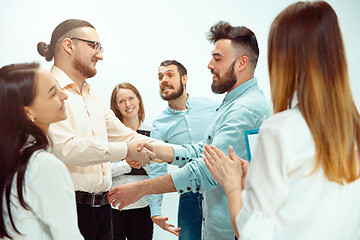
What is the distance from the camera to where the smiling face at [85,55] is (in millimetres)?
2195

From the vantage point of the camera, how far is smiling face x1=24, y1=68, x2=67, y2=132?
137 centimetres

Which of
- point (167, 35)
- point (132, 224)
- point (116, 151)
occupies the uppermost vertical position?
point (167, 35)

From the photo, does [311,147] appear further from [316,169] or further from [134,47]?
[134,47]

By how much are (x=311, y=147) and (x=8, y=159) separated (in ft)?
3.07

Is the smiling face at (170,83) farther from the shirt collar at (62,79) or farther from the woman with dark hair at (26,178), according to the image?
the woman with dark hair at (26,178)

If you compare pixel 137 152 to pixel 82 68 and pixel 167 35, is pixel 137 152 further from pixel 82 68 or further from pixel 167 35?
pixel 167 35

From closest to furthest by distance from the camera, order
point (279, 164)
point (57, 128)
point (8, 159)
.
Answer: point (279, 164) → point (8, 159) → point (57, 128)

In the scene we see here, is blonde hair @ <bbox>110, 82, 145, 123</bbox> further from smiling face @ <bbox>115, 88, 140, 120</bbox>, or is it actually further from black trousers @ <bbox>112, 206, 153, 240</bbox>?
black trousers @ <bbox>112, 206, 153, 240</bbox>

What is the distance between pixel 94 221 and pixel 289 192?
4.11 ft

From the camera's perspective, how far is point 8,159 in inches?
49.1

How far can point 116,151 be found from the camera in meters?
2.04

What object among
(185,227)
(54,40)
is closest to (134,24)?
(54,40)

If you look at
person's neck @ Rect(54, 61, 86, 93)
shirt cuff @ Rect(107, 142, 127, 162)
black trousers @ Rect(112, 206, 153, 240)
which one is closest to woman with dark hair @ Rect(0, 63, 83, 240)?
shirt cuff @ Rect(107, 142, 127, 162)

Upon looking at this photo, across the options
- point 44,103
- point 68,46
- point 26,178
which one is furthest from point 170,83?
point 26,178
